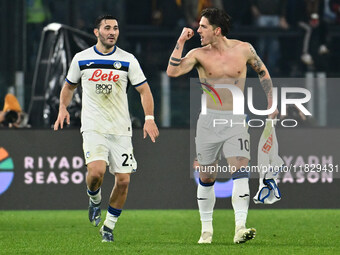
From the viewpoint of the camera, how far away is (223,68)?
12.6 meters

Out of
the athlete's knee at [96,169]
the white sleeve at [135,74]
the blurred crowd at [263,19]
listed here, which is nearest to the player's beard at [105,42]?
the white sleeve at [135,74]

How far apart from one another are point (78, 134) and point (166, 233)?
14.0ft

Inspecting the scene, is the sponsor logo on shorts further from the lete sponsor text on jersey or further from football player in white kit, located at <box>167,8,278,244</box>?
football player in white kit, located at <box>167,8,278,244</box>

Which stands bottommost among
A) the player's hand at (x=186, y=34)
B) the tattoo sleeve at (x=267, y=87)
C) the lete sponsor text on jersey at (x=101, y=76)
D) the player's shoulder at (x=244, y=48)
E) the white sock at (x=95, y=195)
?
the white sock at (x=95, y=195)

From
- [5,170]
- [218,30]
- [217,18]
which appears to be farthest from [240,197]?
[5,170]

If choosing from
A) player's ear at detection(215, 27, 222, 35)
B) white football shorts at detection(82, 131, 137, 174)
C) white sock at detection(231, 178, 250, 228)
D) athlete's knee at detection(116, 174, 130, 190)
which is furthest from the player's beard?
white sock at detection(231, 178, 250, 228)

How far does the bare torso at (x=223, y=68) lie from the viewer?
12617 millimetres

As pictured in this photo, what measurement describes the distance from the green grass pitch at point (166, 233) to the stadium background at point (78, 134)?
0.33m

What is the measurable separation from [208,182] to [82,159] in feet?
18.2

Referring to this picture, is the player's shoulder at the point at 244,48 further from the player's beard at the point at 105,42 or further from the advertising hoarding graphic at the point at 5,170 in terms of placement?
the advertising hoarding graphic at the point at 5,170

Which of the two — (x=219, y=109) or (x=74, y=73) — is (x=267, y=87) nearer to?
(x=219, y=109)

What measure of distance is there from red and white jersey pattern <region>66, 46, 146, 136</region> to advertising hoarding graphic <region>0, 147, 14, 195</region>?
18.8ft

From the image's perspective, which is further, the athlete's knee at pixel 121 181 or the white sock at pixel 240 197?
the athlete's knee at pixel 121 181

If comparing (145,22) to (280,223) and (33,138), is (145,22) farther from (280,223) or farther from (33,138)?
(280,223)
